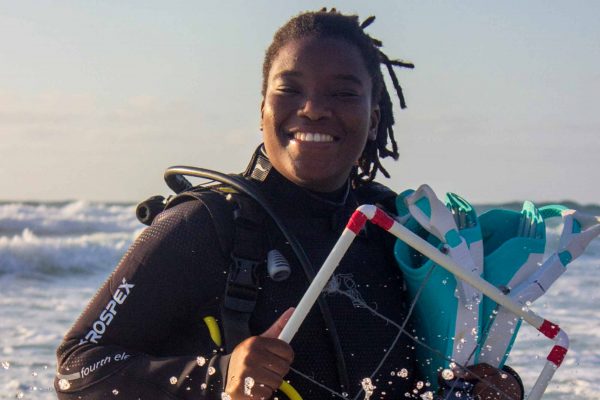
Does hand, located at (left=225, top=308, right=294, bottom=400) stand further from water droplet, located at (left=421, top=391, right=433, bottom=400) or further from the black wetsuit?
water droplet, located at (left=421, top=391, right=433, bottom=400)

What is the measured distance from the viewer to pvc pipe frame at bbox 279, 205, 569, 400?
97.0 inches

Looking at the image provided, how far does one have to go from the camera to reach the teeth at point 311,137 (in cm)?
303

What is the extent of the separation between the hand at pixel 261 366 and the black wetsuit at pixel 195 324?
0.35 feet

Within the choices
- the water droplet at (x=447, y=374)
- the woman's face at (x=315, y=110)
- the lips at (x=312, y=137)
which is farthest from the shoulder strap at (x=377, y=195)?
the water droplet at (x=447, y=374)

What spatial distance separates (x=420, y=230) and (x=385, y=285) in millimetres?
313

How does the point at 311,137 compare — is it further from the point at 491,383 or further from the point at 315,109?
the point at 491,383

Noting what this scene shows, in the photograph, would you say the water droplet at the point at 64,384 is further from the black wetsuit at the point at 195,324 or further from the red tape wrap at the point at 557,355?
the red tape wrap at the point at 557,355

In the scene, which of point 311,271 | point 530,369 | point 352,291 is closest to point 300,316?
point 311,271

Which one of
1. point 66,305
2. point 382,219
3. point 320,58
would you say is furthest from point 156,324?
point 66,305

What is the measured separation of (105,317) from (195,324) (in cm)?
25

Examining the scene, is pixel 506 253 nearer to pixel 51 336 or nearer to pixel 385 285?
pixel 385 285

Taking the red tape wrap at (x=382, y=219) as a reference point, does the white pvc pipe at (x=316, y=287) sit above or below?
below

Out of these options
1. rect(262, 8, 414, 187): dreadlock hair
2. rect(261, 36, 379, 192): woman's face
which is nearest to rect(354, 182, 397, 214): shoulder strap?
rect(262, 8, 414, 187): dreadlock hair

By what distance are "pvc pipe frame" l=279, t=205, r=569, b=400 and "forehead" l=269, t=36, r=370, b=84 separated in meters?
0.62
